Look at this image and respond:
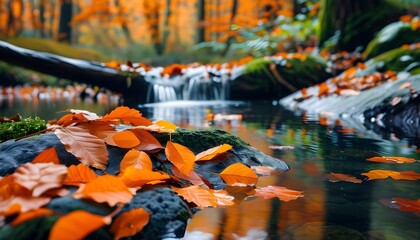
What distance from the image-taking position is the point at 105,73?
24.1 feet

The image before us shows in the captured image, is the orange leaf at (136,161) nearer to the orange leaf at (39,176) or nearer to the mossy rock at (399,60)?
the orange leaf at (39,176)

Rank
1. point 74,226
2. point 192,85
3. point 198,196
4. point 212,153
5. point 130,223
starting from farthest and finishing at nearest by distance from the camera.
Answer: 1. point 192,85
2. point 212,153
3. point 198,196
4. point 130,223
5. point 74,226

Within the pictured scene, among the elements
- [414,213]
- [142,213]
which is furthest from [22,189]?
[414,213]

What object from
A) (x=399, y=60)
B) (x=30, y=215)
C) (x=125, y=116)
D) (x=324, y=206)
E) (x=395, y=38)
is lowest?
(x=324, y=206)

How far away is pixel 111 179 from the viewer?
1249mm

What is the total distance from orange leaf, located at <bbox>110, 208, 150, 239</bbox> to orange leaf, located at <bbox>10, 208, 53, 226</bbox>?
18cm

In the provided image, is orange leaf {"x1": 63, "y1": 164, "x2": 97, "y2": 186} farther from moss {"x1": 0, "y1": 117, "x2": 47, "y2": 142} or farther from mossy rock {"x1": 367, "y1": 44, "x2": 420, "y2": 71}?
mossy rock {"x1": 367, "y1": 44, "x2": 420, "y2": 71}

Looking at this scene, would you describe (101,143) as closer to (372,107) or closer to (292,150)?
(292,150)

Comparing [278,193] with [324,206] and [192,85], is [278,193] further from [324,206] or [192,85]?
[192,85]

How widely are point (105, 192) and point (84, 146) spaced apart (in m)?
0.56

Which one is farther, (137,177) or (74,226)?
(137,177)

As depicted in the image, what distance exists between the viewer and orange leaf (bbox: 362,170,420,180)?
2.06 metres

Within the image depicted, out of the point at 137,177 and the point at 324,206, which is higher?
the point at 137,177

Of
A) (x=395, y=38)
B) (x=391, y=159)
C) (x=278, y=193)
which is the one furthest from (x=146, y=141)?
(x=395, y=38)
